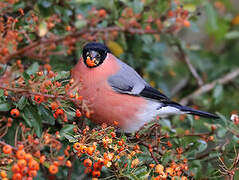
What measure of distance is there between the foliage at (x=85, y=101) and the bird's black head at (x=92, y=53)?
0.46ft

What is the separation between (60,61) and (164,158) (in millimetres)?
1314

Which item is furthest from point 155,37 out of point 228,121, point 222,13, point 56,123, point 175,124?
point 222,13

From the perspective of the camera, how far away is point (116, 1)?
3.09 m

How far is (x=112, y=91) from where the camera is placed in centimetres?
268

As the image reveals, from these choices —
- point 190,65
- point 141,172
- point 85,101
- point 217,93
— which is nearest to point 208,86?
point 190,65

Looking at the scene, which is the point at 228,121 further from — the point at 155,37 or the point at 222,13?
the point at 222,13

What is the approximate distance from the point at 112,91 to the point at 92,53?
31cm

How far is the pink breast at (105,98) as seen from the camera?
2.56 metres

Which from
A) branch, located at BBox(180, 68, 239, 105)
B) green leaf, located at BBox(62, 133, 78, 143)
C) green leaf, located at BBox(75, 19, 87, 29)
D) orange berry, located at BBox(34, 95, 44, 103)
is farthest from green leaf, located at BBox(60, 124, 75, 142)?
branch, located at BBox(180, 68, 239, 105)

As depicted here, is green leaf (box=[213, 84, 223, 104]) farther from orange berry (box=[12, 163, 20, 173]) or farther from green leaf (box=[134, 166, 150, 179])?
orange berry (box=[12, 163, 20, 173])

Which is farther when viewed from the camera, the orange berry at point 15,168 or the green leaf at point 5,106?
the green leaf at point 5,106

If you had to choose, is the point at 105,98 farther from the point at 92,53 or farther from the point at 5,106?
the point at 5,106

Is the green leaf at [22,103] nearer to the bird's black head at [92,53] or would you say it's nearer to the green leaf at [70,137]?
the green leaf at [70,137]

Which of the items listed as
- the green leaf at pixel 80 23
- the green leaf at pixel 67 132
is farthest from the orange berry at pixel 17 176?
the green leaf at pixel 80 23
